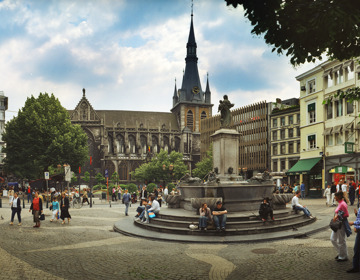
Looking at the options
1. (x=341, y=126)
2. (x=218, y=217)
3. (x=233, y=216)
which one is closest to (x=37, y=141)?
(x=341, y=126)

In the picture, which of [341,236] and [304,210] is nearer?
[341,236]

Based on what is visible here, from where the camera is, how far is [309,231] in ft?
40.2

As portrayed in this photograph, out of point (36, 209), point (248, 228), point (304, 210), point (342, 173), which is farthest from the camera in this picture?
point (342, 173)

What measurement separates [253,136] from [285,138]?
13580 mm

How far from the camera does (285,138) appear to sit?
5225cm

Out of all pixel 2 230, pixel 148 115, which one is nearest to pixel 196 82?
pixel 148 115

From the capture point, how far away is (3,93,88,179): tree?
39250 millimetres

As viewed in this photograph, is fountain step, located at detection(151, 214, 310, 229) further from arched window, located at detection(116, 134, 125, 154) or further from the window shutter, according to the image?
arched window, located at detection(116, 134, 125, 154)

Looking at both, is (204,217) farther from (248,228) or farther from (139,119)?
(139,119)

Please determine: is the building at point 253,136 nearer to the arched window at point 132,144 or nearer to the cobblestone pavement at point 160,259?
the arched window at point 132,144

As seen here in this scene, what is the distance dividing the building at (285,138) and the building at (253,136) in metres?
6.40

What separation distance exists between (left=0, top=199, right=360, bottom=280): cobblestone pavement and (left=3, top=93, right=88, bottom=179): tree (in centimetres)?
2757

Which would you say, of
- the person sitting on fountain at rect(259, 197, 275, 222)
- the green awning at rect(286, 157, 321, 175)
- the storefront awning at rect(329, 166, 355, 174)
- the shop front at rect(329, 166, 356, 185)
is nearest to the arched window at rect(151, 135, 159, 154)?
the green awning at rect(286, 157, 321, 175)

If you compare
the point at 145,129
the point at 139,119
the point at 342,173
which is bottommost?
the point at 342,173
